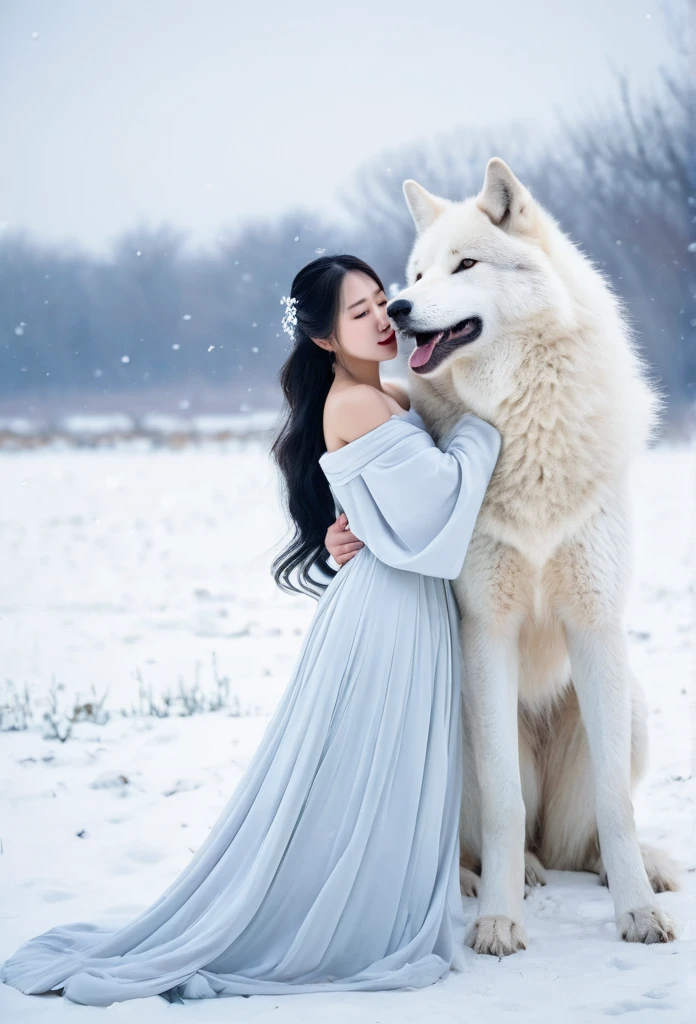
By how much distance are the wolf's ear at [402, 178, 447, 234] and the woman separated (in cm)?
29

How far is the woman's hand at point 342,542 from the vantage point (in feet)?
7.21

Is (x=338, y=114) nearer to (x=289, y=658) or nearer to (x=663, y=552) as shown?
(x=663, y=552)

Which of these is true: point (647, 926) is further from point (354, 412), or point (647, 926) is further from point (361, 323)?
point (361, 323)

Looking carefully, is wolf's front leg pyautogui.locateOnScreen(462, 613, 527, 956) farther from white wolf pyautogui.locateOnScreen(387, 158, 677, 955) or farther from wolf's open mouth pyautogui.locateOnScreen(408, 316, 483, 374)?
wolf's open mouth pyautogui.locateOnScreen(408, 316, 483, 374)

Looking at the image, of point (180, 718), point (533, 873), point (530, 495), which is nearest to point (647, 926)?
point (533, 873)

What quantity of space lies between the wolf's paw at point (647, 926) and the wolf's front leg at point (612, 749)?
0.02m

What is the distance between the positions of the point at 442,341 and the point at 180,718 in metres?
2.69

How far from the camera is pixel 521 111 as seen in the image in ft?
27.1

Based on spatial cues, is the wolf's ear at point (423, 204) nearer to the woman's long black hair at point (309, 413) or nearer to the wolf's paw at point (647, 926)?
the woman's long black hair at point (309, 413)

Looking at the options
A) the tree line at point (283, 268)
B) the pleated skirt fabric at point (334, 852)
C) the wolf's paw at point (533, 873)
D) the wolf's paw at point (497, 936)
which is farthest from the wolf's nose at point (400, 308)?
the tree line at point (283, 268)

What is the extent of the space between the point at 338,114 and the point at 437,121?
1474 mm

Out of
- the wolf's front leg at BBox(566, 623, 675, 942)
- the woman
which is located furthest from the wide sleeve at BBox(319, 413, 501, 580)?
the wolf's front leg at BBox(566, 623, 675, 942)

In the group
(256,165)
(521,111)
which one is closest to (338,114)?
(256,165)

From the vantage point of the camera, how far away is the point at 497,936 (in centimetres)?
195
